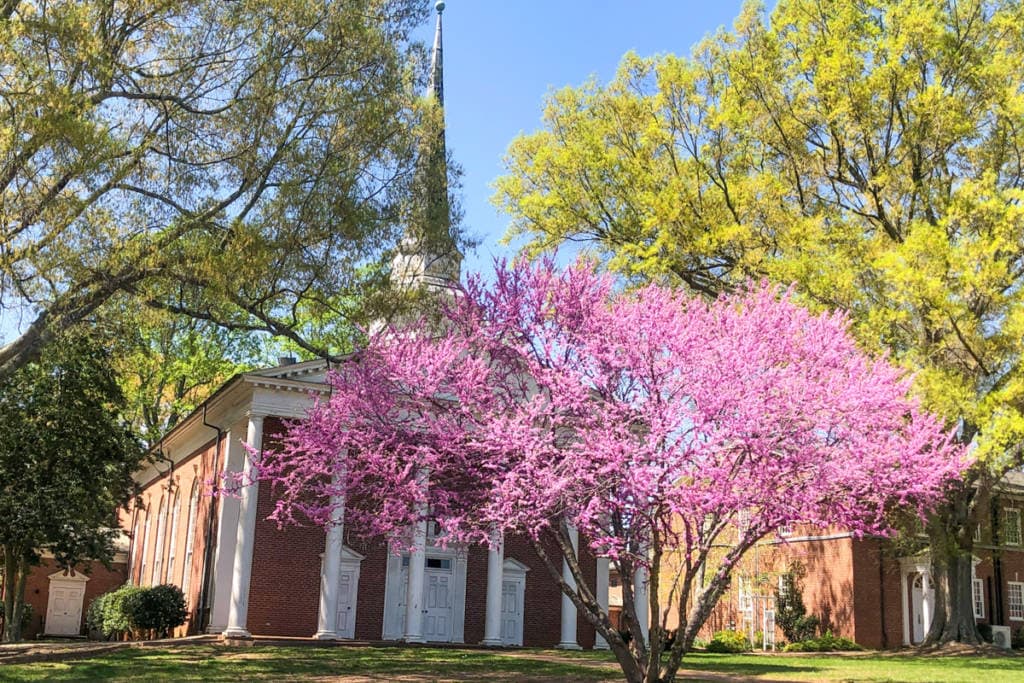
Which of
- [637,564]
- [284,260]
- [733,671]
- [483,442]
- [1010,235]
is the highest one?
[1010,235]

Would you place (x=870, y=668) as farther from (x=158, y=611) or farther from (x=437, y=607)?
(x=158, y=611)

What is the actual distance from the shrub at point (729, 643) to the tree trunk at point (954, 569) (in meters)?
6.27

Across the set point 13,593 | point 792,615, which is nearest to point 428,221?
point 13,593

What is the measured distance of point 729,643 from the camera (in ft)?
113

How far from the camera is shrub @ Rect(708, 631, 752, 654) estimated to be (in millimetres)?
33656

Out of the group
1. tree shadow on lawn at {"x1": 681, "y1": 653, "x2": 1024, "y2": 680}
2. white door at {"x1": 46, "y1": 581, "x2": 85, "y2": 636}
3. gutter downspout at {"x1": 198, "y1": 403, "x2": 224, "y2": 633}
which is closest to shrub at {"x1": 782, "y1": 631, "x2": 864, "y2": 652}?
tree shadow on lawn at {"x1": 681, "y1": 653, "x2": 1024, "y2": 680}

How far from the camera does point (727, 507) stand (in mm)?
14250

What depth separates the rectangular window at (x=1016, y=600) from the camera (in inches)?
1662

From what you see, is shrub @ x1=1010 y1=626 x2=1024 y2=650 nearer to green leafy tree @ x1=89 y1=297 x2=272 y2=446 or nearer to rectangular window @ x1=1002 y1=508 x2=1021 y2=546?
rectangular window @ x1=1002 y1=508 x2=1021 y2=546

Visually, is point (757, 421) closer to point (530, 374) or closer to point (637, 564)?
point (637, 564)

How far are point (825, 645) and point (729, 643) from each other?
13.4ft

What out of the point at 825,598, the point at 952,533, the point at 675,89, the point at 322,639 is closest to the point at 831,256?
the point at 675,89

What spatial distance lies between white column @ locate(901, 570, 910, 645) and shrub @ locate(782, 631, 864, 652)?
13.6 feet

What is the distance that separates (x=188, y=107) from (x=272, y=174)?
1699 mm
